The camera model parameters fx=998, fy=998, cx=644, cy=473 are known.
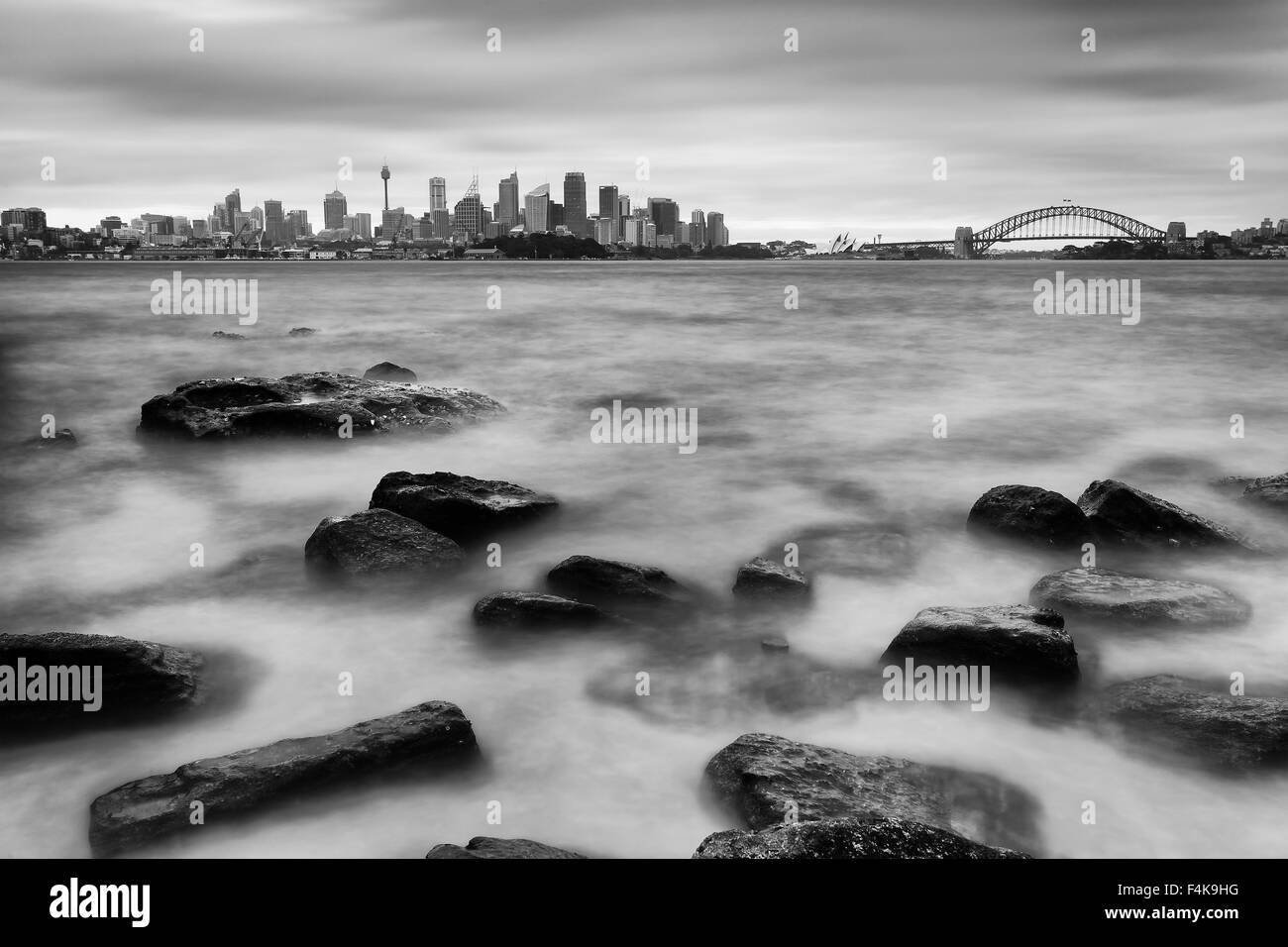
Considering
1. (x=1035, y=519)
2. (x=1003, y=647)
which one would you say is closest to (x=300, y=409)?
(x=1035, y=519)

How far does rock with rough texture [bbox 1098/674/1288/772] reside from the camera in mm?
5742

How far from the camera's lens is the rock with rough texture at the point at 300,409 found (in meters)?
13.2

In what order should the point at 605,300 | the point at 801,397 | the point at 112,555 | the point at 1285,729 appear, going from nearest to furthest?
the point at 1285,729
the point at 112,555
the point at 801,397
the point at 605,300

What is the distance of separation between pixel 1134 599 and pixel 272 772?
6.33 metres

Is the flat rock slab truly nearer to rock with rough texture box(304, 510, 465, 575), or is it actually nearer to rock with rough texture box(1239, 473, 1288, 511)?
rock with rough texture box(304, 510, 465, 575)

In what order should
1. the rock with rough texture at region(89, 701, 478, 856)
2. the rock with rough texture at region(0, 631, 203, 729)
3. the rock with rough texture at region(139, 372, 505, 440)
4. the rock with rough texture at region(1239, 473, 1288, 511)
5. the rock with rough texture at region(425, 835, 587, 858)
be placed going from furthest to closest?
1. the rock with rough texture at region(139, 372, 505, 440)
2. the rock with rough texture at region(1239, 473, 1288, 511)
3. the rock with rough texture at region(0, 631, 203, 729)
4. the rock with rough texture at region(89, 701, 478, 856)
5. the rock with rough texture at region(425, 835, 587, 858)

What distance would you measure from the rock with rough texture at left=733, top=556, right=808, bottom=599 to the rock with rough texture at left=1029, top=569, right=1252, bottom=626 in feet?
6.33

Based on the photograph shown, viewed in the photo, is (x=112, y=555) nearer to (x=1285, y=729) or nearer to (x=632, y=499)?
(x=632, y=499)

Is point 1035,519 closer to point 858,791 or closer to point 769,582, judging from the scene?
point 769,582

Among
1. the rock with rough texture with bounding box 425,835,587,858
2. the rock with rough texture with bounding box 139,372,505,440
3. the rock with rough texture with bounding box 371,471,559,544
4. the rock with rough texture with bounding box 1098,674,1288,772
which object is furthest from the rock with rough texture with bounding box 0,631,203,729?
the rock with rough texture with bounding box 139,372,505,440

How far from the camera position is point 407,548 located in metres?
8.62

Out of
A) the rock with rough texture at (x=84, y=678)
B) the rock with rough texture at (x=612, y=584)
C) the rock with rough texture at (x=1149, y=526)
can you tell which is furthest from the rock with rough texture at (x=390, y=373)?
the rock with rough texture at (x=1149, y=526)
